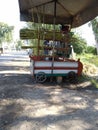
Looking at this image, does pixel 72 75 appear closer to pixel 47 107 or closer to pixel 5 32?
pixel 47 107

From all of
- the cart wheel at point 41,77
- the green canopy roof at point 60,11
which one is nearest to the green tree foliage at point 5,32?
the green canopy roof at point 60,11

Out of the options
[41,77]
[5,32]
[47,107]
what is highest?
[5,32]

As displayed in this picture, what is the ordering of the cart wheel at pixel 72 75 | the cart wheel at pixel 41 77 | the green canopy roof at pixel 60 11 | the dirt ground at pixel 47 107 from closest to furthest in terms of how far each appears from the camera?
1. the dirt ground at pixel 47 107
2. the cart wheel at pixel 41 77
3. the cart wheel at pixel 72 75
4. the green canopy roof at pixel 60 11

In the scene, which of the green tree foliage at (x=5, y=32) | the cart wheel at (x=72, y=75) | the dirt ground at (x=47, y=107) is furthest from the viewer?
the green tree foliage at (x=5, y=32)

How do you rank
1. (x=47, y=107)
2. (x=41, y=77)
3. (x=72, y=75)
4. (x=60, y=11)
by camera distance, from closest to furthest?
(x=47, y=107)
(x=41, y=77)
(x=72, y=75)
(x=60, y=11)

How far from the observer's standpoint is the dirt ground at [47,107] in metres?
5.16

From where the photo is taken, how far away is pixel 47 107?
6.29 metres

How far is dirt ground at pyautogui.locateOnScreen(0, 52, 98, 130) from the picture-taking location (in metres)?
5.16

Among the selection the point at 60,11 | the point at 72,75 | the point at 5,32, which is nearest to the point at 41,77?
the point at 72,75

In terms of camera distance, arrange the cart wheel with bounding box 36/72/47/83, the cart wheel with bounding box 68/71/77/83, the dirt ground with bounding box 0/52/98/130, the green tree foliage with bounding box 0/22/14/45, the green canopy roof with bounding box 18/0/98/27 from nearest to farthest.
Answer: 1. the dirt ground with bounding box 0/52/98/130
2. the cart wheel with bounding box 36/72/47/83
3. the cart wheel with bounding box 68/71/77/83
4. the green canopy roof with bounding box 18/0/98/27
5. the green tree foliage with bounding box 0/22/14/45

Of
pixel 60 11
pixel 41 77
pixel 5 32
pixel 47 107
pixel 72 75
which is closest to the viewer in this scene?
pixel 47 107

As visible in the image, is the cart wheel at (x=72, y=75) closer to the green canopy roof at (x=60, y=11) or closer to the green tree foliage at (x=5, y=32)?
the green canopy roof at (x=60, y=11)

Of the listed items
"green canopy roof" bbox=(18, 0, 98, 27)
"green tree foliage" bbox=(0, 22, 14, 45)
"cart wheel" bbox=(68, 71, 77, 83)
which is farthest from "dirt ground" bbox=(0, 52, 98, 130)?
"green tree foliage" bbox=(0, 22, 14, 45)

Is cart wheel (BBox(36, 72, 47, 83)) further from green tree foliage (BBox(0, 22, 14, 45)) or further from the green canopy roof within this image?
green tree foliage (BBox(0, 22, 14, 45))
